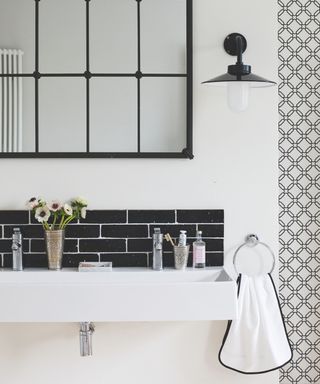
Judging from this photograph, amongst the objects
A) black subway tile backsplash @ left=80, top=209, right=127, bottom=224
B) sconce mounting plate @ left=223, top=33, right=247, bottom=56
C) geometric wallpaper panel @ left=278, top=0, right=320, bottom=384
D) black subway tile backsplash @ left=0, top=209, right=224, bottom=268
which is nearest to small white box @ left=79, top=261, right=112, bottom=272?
black subway tile backsplash @ left=0, top=209, right=224, bottom=268

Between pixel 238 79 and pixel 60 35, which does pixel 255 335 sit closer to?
pixel 238 79

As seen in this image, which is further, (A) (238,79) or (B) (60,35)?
(B) (60,35)

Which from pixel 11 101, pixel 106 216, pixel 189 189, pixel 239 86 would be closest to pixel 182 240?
pixel 189 189

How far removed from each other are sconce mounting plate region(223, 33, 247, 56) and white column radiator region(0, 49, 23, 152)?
906 millimetres

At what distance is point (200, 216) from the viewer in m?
2.55

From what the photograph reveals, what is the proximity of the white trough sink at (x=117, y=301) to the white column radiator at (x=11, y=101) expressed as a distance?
69cm

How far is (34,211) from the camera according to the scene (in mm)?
2484

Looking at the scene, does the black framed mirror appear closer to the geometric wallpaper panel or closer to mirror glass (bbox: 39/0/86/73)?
mirror glass (bbox: 39/0/86/73)

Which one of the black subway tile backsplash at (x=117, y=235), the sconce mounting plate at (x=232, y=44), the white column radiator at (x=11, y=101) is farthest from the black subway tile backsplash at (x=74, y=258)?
the sconce mounting plate at (x=232, y=44)

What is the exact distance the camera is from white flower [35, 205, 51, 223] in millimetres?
2434

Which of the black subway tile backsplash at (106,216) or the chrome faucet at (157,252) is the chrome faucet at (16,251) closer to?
the black subway tile backsplash at (106,216)

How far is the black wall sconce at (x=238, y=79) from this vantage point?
2.35 m

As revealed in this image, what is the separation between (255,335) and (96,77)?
1304mm

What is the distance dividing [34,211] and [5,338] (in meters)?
0.57
